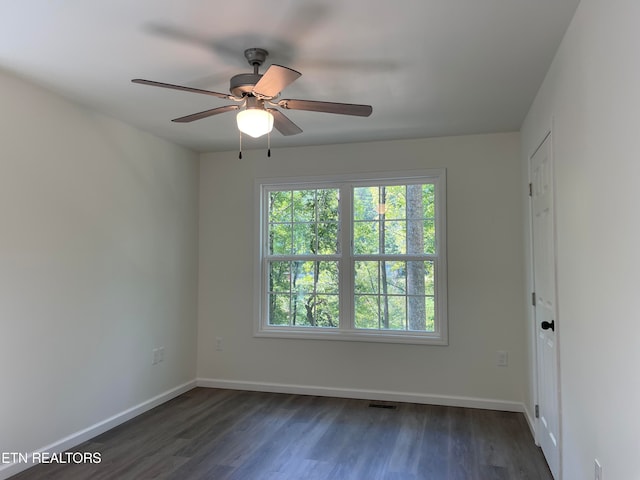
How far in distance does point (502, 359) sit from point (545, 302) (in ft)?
3.85

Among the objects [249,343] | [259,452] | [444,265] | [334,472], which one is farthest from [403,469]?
[249,343]

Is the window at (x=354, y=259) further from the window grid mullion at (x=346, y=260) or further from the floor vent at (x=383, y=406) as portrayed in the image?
the floor vent at (x=383, y=406)

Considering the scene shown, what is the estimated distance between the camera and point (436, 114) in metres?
3.40

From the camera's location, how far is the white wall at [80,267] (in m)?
2.68

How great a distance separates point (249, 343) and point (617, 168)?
3621 mm

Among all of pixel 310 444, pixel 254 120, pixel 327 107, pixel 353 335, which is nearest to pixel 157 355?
pixel 310 444

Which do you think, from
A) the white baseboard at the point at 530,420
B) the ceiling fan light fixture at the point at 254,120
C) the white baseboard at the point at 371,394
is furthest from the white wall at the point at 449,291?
the ceiling fan light fixture at the point at 254,120

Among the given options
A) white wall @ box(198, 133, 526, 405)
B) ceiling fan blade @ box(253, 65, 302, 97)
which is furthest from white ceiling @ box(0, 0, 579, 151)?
white wall @ box(198, 133, 526, 405)

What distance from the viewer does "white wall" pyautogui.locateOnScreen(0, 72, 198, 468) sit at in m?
2.68

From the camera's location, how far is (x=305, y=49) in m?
2.32

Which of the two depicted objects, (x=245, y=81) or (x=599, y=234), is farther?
(x=245, y=81)

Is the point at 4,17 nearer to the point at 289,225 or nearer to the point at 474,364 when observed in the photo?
the point at 289,225

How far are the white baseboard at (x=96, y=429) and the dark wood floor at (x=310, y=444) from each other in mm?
49

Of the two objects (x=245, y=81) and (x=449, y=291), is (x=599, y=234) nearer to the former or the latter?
(x=245, y=81)
